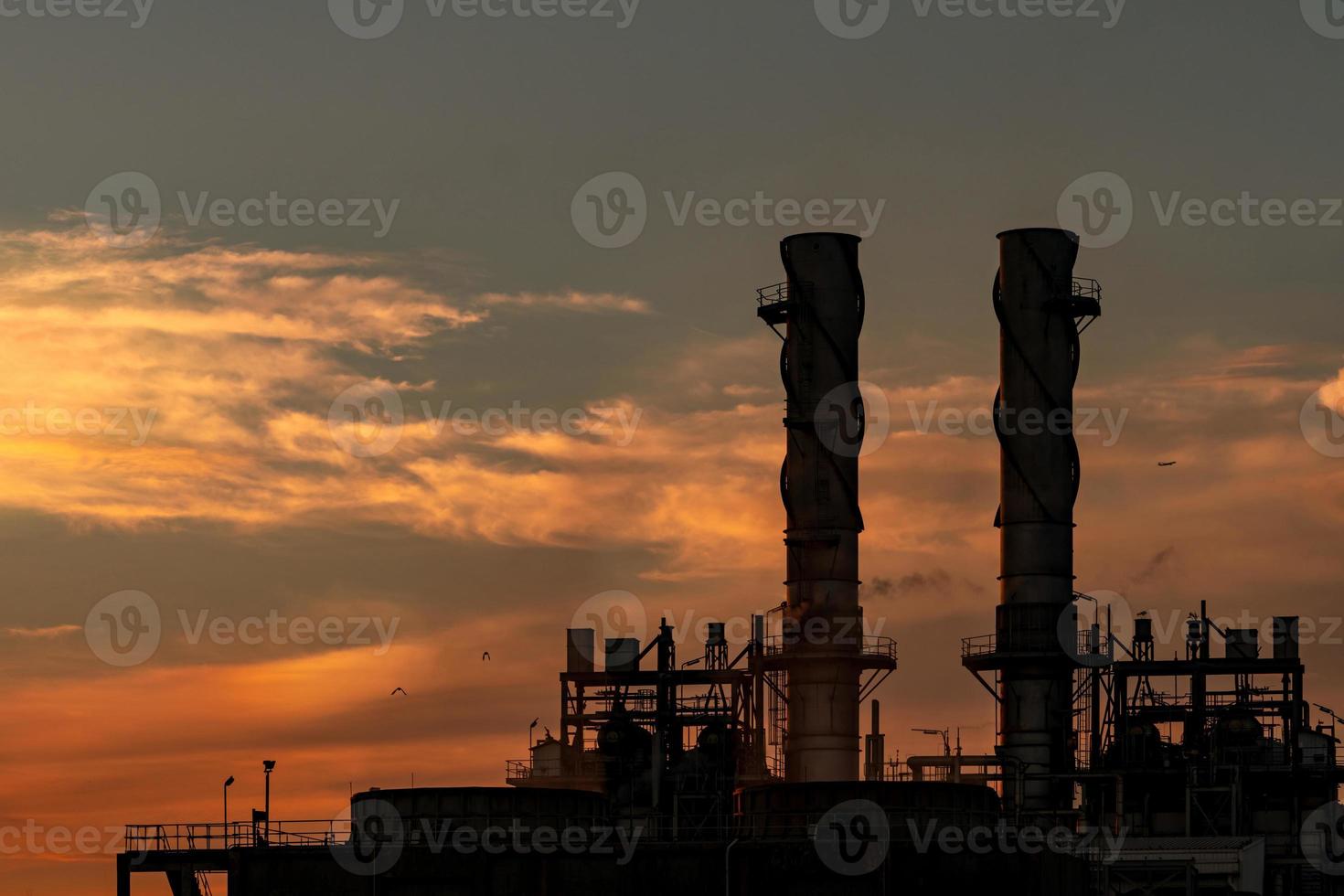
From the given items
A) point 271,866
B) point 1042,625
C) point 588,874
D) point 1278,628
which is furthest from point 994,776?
point 271,866

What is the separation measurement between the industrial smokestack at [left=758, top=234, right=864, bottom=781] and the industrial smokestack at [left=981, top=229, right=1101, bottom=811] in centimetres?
745

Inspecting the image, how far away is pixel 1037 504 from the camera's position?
381ft

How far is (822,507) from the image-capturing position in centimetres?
11650

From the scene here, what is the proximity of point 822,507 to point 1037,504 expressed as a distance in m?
10.7

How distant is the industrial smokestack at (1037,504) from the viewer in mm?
113562

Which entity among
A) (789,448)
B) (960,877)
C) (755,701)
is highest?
(789,448)

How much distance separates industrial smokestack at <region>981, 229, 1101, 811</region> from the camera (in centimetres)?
11356

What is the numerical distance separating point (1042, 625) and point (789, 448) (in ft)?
50.5

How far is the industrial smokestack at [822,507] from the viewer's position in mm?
115375

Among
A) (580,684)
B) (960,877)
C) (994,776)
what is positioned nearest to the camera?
(960,877)

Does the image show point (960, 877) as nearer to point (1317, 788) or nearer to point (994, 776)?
point (994, 776)

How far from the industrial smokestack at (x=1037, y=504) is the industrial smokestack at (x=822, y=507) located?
7.45 meters

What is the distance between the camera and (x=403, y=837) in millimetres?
86312

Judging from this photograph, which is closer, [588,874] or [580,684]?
[588,874]
